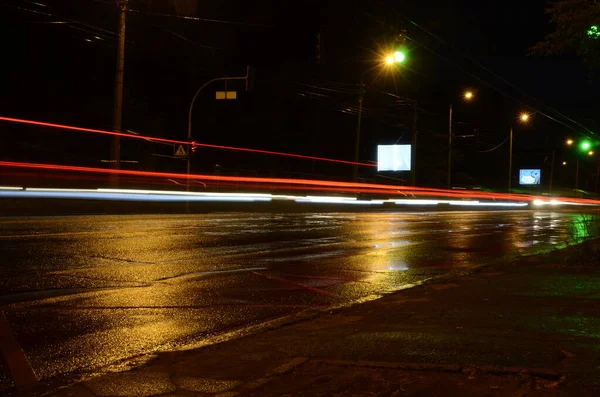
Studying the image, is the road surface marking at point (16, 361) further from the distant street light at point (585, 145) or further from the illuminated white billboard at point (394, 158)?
the illuminated white billboard at point (394, 158)

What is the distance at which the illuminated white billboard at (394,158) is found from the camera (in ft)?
185

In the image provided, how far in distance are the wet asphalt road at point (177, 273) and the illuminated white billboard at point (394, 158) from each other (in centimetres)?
3483

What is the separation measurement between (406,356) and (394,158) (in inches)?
2026

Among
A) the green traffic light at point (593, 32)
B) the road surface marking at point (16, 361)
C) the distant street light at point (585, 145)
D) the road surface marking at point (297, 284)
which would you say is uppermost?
the green traffic light at point (593, 32)

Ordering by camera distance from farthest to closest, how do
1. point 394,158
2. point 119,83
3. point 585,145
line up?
point 394,158 → point 585,145 → point 119,83

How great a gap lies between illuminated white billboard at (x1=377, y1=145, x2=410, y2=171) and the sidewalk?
4754 centimetres

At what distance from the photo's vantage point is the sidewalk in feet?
17.8

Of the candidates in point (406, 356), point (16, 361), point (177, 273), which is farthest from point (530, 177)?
point (16, 361)

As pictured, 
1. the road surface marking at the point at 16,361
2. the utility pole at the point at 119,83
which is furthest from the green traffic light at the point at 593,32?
the utility pole at the point at 119,83

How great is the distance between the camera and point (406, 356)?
628 centimetres

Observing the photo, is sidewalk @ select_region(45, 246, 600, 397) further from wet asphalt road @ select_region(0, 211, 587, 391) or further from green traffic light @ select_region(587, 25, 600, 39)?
green traffic light @ select_region(587, 25, 600, 39)

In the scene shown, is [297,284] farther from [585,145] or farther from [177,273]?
[585,145]

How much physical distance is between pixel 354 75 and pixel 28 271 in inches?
2209

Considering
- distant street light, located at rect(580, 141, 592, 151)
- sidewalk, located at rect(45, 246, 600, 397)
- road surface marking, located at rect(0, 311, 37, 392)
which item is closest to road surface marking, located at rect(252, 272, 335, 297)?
sidewalk, located at rect(45, 246, 600, 397)
